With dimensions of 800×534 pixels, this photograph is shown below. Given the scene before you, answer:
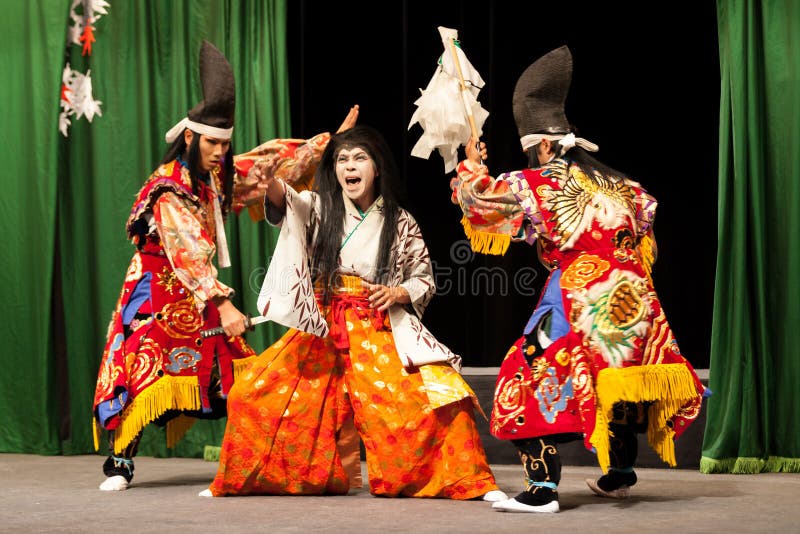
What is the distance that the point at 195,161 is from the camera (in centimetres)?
350

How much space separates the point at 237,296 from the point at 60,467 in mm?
1025

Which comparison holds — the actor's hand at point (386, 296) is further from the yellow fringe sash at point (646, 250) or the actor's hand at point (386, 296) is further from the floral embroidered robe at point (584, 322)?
the yellow fringe sash at point (646, 250)

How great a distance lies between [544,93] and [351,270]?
2.67 feet

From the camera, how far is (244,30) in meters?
4.68

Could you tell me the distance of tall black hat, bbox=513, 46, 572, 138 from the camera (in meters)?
3.07

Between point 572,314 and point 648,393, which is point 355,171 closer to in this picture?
point 572,314

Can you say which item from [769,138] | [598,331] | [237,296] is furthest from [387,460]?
[769,138]

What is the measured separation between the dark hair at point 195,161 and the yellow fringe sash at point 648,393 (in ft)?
4.85

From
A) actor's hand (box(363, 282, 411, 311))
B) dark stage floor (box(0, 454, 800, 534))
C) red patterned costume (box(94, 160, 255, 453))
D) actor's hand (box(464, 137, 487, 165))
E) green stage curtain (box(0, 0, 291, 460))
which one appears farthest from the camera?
green stage curtain (box(0, 0, 291, 460))

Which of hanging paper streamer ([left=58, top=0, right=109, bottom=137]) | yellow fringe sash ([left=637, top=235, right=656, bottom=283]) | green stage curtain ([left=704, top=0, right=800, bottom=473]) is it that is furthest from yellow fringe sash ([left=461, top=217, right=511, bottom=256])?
hanging paper streamer ([left=58, top=0, right=109, bottom=137])

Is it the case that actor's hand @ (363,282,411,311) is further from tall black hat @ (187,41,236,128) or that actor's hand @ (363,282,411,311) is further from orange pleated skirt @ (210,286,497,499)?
tall black hat @ (187,41,236,128)

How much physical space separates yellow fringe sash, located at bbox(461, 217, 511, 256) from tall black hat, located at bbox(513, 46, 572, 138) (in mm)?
317

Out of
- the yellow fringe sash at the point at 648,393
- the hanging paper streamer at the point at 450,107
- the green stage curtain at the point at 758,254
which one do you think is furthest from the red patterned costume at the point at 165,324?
the green stage curtain at the point at 758,254

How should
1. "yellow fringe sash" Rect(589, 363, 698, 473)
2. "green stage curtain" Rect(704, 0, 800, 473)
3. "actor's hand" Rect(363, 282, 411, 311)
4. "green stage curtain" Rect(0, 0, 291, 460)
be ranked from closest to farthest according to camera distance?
"yellow fringe sash" Rect(589, 363, 698, 473) → "actor's hand" Rect(363, 282, 411, 311) → "green stage curtain" Rect(704, 0, 800, 473) → "green stage curtain" Rect(0, 0, 291, 460)
